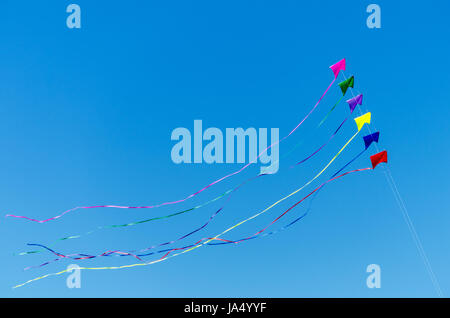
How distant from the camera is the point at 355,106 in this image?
7.82 m

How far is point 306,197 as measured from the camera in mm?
7773

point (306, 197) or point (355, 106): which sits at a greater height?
point (355, 106)

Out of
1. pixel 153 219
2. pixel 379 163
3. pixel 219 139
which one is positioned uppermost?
pixel 219 139
